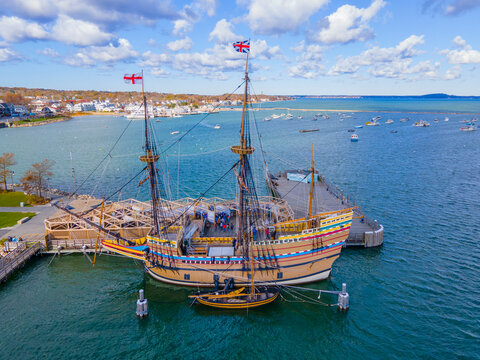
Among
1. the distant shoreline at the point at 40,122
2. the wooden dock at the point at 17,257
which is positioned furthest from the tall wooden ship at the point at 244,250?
the distant shoreline at the point at 40,122

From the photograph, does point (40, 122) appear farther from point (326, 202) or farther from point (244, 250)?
point (244, 250)

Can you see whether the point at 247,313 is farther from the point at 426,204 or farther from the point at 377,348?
the point at 426,204

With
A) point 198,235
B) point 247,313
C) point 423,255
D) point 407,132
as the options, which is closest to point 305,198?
point 423,255

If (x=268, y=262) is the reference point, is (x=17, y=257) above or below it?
below

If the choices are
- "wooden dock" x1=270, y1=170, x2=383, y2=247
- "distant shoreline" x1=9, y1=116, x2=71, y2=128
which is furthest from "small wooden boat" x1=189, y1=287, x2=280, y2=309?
"distant shoreline" x1=9, y1=116, x2=71, y2=128

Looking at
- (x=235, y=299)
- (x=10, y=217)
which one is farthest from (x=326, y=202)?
(x=10, y=217)

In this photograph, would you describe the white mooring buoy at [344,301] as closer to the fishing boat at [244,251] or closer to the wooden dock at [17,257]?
the fishing boat at [244,251]

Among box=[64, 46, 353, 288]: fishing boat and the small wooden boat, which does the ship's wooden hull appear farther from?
the small wooden boat
